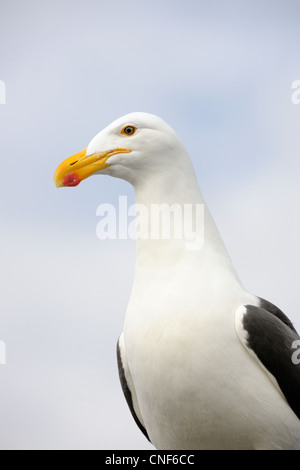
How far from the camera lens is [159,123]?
5668 mm

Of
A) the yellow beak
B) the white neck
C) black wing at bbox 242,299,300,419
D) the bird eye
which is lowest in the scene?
black wing at bbox 242,299,300,419

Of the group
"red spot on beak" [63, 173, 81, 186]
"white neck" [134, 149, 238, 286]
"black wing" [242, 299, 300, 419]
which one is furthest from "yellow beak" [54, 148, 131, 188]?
"black wing" [242, 299, 300, 419]

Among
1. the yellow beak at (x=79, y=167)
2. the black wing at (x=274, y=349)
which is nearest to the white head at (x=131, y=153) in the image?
the yellow beak at (x=79, y=167)

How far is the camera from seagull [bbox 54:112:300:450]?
500cm

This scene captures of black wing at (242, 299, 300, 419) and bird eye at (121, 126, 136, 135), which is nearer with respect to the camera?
black wing at (242, 299, 300, 419)

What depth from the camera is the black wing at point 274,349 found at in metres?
5.07

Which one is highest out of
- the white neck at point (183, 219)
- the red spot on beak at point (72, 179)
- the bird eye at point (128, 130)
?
the bird eye at point (128, 130)

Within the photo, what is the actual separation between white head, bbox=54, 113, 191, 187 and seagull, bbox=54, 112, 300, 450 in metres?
0.01

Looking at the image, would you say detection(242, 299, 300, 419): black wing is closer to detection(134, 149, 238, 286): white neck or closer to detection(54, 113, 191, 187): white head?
detection(134, 149, 238, 286): white neck

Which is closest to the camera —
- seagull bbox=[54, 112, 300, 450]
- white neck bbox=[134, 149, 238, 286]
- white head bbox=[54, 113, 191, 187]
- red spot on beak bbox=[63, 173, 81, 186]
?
seagull bbox=[54, 112, 300, 450]

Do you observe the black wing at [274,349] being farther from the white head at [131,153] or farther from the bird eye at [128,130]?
the bird eye at [128,130]
